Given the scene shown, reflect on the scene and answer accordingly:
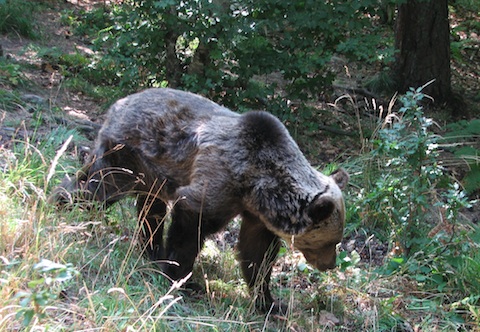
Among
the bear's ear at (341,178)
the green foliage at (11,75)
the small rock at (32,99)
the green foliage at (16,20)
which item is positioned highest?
the green foliage at (16,20)

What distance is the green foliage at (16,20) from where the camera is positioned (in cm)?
1113

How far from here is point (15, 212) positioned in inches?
197

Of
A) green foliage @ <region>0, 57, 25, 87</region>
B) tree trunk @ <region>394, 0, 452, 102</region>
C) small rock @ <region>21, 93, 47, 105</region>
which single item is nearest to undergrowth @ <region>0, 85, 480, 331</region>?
small rock @ <region>21, 93, 47, 105</region>

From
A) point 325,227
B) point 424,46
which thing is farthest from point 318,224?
point 424,46

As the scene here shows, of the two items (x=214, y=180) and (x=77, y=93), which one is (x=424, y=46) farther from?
(x=214, y=180)

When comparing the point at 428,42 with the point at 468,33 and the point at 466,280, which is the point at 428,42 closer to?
the point at 468,33

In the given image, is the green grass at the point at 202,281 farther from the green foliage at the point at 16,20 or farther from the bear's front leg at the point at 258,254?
the green foliage at the point at 16,20

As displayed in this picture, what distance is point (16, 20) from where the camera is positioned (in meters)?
11.2

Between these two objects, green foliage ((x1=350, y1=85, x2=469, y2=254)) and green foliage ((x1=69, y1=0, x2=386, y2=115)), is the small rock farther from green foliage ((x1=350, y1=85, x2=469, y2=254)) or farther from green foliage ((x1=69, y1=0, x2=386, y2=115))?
green foliage ((x1=350, y1=85, x2=469, y2=254))

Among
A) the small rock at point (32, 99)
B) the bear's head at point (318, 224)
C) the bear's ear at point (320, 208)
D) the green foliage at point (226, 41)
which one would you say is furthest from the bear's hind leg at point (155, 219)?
the small rock at point (32, 99)

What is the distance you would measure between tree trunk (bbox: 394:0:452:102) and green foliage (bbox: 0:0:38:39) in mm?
6922

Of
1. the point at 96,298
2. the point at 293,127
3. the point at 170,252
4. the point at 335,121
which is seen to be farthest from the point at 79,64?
the point at 96,298

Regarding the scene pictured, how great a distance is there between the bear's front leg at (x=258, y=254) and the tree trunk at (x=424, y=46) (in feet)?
24.7

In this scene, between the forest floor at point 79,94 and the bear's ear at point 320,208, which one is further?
the forest floor at point 79,94
